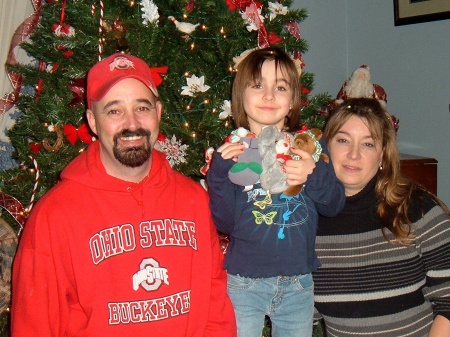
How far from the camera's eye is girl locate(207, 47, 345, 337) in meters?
1.75

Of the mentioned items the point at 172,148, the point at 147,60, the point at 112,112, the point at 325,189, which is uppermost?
the point at 147,60

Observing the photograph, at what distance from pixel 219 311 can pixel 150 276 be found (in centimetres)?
27

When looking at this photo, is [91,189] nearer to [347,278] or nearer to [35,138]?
[35,138]

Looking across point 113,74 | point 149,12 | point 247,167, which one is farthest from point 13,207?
point 247,167

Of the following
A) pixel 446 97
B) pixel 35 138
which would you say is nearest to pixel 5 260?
pixel 35 138

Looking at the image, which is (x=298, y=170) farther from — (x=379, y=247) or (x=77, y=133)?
(x=77, y=133)

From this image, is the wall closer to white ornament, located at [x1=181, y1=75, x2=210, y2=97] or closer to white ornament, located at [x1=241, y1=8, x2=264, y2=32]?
white ornament, located at [x1=241, y1=8, x2=264, y2=32]

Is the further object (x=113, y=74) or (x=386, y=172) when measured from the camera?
(x=386, y=172)

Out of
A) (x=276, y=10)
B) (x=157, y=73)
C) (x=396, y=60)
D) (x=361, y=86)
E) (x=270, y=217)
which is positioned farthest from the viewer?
(x=396, y=60)

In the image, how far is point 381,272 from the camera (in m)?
1.92

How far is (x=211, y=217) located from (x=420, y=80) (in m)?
2.37

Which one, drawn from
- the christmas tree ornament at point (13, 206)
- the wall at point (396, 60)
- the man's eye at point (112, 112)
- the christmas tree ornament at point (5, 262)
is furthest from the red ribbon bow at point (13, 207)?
the wall at point (396, 60)

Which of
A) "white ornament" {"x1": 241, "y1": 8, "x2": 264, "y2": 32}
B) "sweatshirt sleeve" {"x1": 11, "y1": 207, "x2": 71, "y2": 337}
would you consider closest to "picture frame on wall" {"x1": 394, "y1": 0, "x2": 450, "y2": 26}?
"white ornament" {"x1": 241, "y1": 8, "x2": 264, "y2": 32}

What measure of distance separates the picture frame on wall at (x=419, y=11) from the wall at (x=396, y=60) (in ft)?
0.13
